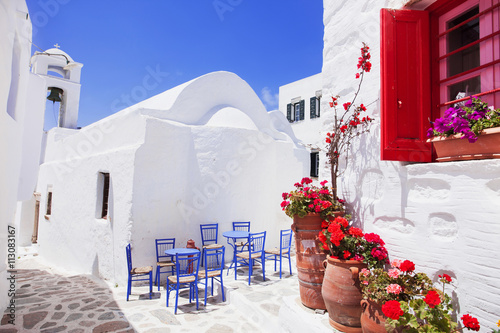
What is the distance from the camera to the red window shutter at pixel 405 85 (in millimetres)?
2762

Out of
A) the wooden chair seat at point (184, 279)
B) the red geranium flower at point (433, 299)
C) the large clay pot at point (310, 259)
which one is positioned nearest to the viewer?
the red geranium flower at point (433, 299)

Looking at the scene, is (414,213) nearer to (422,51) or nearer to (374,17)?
(422,51)

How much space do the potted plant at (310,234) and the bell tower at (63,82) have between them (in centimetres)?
1299

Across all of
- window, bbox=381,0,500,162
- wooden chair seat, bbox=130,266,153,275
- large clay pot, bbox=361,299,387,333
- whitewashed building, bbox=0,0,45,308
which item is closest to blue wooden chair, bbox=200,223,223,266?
wooden chair seat, bbox=130,266,153,275

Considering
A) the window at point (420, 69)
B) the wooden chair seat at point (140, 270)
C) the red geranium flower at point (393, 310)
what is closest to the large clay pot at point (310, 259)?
the window at point (420, 69)

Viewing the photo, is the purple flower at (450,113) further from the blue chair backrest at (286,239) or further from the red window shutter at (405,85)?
the blue chair backrest at (286,239)

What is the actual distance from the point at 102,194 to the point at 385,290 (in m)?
7.72

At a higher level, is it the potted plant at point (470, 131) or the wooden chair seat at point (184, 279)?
the potted plant at point (470, 131)

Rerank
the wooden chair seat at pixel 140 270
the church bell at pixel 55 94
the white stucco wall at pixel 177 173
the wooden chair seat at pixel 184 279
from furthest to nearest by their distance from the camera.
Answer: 1. the church bell at pixel 55 94
2. the white stucco wall at pixel 177 173
3. the wooden chair seat at pixel 140 270
4. the wooden chair seat at pixel 184 279

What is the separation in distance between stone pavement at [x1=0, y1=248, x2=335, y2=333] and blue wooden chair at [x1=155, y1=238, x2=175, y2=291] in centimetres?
35

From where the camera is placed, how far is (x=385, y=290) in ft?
7.92

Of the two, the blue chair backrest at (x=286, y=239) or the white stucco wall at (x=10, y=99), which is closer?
the white stucco wall at (x=10, y=99)

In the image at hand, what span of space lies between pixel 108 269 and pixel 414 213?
23.0 feet

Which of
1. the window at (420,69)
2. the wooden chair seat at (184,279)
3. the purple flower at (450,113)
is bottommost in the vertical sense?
the wooden chair seat at (184,279)
